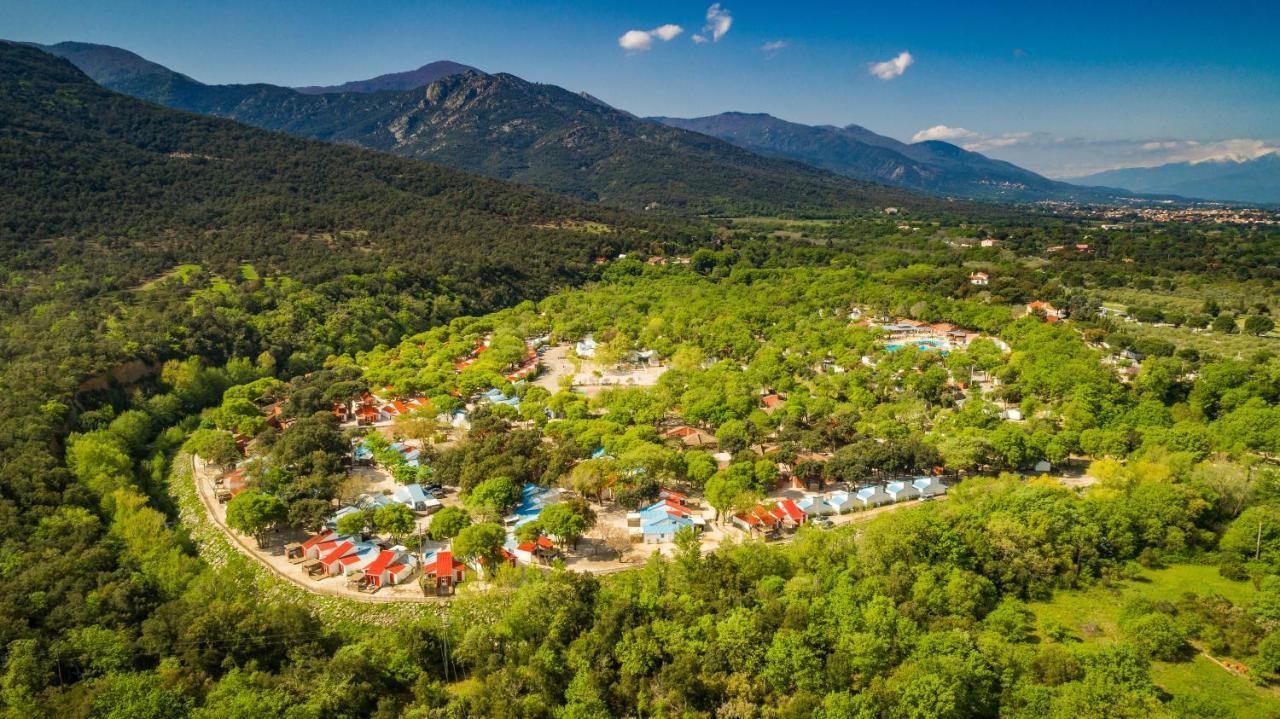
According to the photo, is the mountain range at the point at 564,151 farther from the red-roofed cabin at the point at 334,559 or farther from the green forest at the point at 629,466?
the red-roofed cabin at the point at 334,559

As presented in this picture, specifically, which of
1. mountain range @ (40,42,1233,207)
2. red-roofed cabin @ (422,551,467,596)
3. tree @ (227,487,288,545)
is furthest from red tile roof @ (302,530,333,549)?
mountain range @ (40,42,1233,207)

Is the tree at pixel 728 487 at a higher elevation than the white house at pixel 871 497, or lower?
higher

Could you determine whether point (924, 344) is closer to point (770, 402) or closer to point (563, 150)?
point (770, 402)

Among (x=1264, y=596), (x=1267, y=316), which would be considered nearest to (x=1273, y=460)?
(x=1264, y=596)

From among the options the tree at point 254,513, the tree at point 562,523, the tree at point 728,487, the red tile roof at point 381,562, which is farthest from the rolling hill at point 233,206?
the tree at point 728,487

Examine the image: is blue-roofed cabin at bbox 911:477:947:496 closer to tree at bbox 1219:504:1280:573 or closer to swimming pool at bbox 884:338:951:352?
tree at bbox 1219:504:1280:573

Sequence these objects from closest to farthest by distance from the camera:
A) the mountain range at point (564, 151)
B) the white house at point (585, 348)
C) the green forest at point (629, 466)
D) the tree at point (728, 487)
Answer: the green forest at point (629, 466) < the tree at point (728, 487) < the white house at point (585, 348) < the mountain range at point (564, 151)
